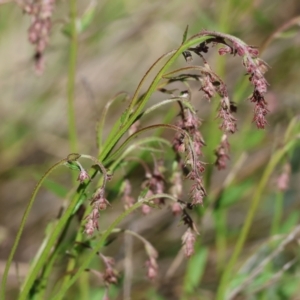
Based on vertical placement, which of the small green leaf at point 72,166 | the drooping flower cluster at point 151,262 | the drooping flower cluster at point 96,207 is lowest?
the drooping flower cluster at point 151,262

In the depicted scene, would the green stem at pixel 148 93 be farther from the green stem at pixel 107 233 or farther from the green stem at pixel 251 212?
the green stem at pixel 251 212

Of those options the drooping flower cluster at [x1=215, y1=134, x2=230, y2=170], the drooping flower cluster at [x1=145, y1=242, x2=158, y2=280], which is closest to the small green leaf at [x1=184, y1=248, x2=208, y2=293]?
the drooping flower cluster at [x1=145, y1=242, x2=158, y2=280]

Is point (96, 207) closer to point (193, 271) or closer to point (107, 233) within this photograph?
point (107, 233)

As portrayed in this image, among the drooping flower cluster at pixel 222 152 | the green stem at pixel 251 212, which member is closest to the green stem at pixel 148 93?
the drooping flower cluster at pixel 222 152

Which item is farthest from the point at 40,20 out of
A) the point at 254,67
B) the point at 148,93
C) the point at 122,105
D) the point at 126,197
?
the point at 122,105

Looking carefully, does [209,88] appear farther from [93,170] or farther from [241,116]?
[241,116]

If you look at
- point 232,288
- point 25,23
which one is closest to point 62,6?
point 25,23
